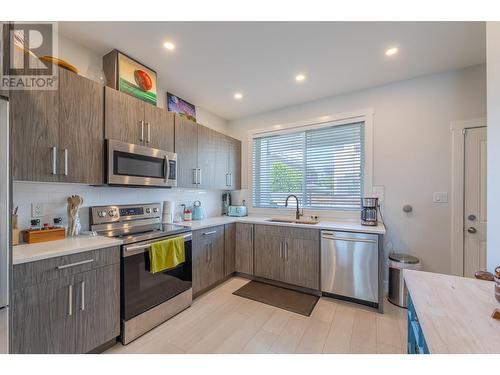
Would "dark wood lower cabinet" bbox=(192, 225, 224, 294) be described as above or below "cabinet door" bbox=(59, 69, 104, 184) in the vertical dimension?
below

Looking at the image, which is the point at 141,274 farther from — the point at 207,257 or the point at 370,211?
the point at 370,211

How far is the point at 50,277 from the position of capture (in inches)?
49.6

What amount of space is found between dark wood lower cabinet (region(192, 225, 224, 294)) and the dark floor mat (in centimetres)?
37

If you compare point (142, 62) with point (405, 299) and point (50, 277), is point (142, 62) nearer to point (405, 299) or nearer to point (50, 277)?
point (50, 277)

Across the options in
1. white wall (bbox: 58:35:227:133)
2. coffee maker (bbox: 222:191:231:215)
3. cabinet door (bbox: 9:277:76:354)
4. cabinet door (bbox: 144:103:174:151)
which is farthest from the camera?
coffee maker (bbox: 222:191:231:215)

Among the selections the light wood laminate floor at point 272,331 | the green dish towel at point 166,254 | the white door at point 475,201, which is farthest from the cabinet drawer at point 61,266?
the white door at point 475,201

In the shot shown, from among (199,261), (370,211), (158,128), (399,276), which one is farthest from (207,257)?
(399,276)

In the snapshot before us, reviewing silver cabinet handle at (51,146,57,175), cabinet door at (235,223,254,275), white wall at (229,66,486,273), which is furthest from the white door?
silver cabinet handle at (51,146,57,175)

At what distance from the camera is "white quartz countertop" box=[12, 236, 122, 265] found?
3.92ft

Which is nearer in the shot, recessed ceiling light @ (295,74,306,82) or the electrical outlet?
the electrical outlet

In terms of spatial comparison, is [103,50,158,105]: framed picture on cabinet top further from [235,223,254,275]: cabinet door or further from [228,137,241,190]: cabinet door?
[235,223,254,275]: cabinet door

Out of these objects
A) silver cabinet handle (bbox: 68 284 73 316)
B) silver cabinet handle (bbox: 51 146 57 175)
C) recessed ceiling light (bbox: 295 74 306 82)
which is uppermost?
recessed ceiling light (bbox: 295 74 306 82)

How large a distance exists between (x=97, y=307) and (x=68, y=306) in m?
0.19

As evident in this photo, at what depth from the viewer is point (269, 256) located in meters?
2.69
